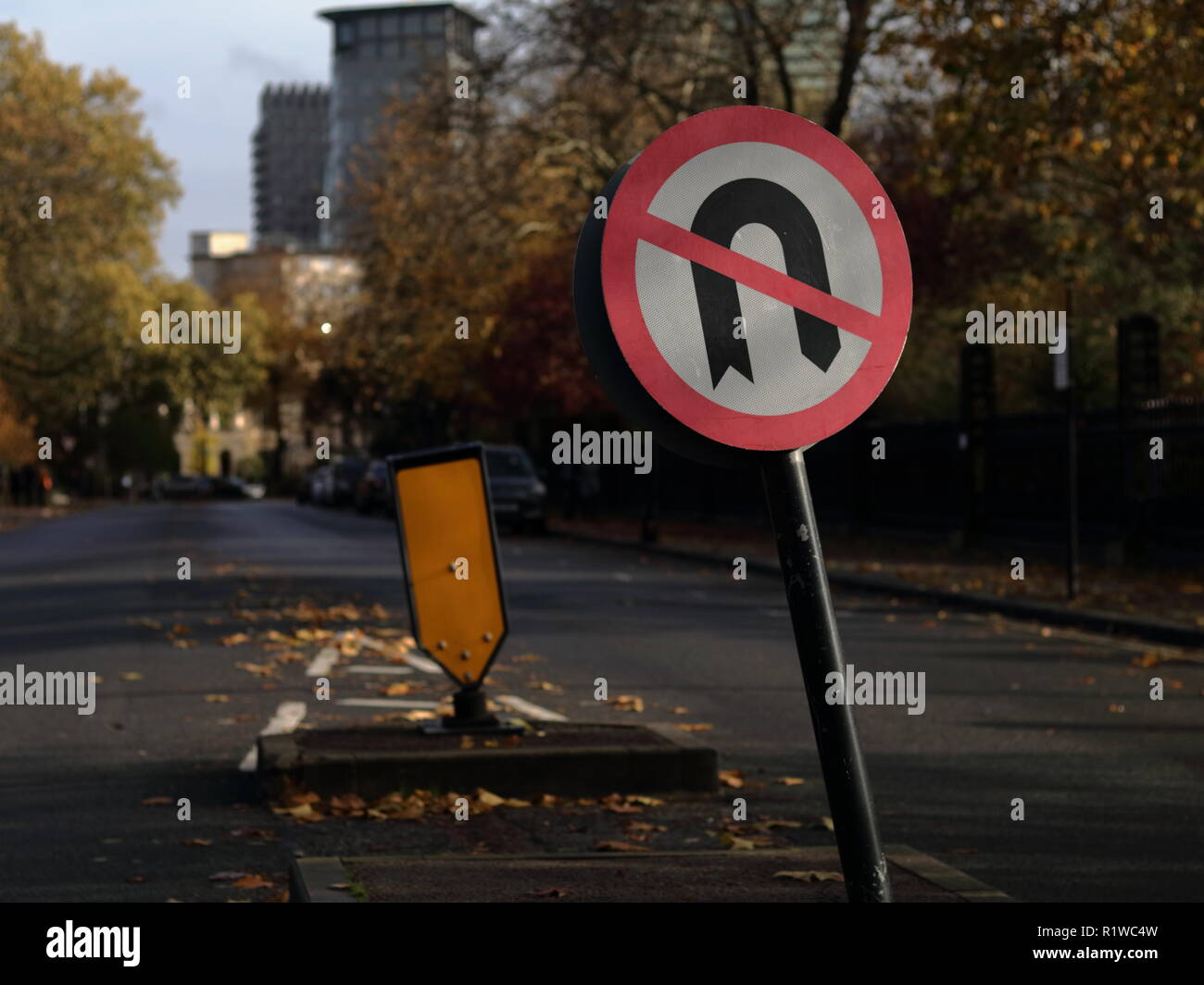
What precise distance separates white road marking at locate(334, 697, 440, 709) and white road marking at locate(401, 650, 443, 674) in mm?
1547

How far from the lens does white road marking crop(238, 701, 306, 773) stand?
9.06 m

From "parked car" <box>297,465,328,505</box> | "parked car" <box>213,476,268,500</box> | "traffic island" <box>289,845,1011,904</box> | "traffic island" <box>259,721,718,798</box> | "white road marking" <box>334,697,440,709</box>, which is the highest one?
"traffic island" <box>289,845,1011,904</box>

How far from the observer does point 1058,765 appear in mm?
9094

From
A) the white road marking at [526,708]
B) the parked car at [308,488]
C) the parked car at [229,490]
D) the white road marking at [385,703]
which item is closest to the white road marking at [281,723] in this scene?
the white road marking at [385,703]

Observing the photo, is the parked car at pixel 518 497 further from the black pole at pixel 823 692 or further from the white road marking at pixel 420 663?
the black pole at pixel 823 692

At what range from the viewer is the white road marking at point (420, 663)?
13438mm

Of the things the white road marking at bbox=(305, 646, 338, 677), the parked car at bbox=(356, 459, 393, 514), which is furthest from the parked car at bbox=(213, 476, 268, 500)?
the white road marking at bbox=(305, 646, 338, 677)

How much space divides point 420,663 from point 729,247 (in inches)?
437

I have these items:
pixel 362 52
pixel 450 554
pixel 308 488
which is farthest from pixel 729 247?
pixel 362 52

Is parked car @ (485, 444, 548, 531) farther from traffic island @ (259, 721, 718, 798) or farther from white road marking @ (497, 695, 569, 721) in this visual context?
traffic island @ (259, 721, 718, 798)

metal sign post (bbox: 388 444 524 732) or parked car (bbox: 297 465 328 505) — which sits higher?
metal sign post (bbox: 388 444 524 732)

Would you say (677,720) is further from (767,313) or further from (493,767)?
(767,313)
